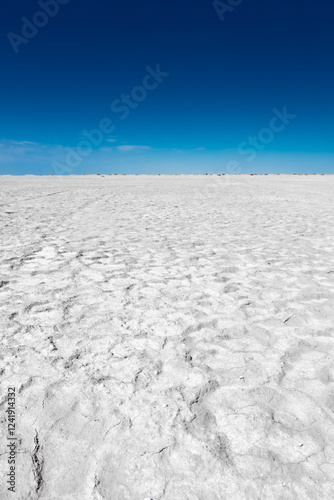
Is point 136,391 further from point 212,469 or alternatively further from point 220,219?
point 220,219

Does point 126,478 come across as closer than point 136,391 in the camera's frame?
Yes

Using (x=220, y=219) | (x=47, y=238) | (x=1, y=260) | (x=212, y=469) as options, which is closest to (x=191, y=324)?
(x=212, y=469)

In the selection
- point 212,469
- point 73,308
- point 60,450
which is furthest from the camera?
point 73,308

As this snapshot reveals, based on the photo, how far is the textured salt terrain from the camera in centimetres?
186

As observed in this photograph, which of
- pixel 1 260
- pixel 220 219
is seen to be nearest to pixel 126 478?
pixel 1 260

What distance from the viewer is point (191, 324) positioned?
3.55 metres

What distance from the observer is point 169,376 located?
269cm

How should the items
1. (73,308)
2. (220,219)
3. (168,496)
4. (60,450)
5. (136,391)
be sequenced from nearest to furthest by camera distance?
(168,496) < (60,450) < (136,391) < (73,308) < (220,219)

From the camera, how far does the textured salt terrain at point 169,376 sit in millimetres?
1856

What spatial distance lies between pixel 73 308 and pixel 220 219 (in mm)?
7698

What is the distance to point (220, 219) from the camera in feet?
35.3

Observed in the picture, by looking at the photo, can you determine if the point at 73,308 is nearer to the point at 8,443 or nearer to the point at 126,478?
the point at 8,443

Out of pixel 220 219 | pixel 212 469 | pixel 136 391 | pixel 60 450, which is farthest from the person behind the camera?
pixel 220 219

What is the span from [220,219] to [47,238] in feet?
18.8
